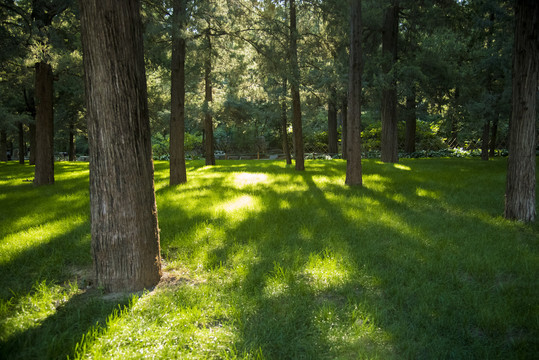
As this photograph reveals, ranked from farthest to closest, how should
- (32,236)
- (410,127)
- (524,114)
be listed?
(410,127) → (524,114) → (32,236)

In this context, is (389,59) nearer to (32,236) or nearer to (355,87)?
(355,87)

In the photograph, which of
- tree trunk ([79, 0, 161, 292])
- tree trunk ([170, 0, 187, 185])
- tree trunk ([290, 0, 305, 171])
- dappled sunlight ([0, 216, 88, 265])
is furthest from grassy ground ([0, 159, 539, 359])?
tree trunk ([290, 0, 305, 171])

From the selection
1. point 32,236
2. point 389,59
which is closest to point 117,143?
point 32,236

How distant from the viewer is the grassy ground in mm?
2578

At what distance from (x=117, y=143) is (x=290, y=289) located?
2.58m

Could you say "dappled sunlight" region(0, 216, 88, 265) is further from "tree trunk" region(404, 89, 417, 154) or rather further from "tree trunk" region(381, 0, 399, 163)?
"tree trunk" region(404, 89, 417, 154)

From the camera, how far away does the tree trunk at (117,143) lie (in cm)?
332

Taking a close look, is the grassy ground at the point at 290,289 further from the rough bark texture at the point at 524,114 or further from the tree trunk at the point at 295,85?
the tree trunk at the point at 295,85

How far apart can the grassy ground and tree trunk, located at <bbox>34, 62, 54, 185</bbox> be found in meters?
6.10

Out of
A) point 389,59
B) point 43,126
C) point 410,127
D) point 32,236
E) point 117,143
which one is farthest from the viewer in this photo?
point 410,127

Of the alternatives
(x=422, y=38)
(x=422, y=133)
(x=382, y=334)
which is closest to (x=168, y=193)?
(x=382, y=334)

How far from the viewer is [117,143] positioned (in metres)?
3.39

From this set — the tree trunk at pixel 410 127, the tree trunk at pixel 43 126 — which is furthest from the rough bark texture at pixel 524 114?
the tree trunk at pixel 410 127

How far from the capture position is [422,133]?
29.9 m
